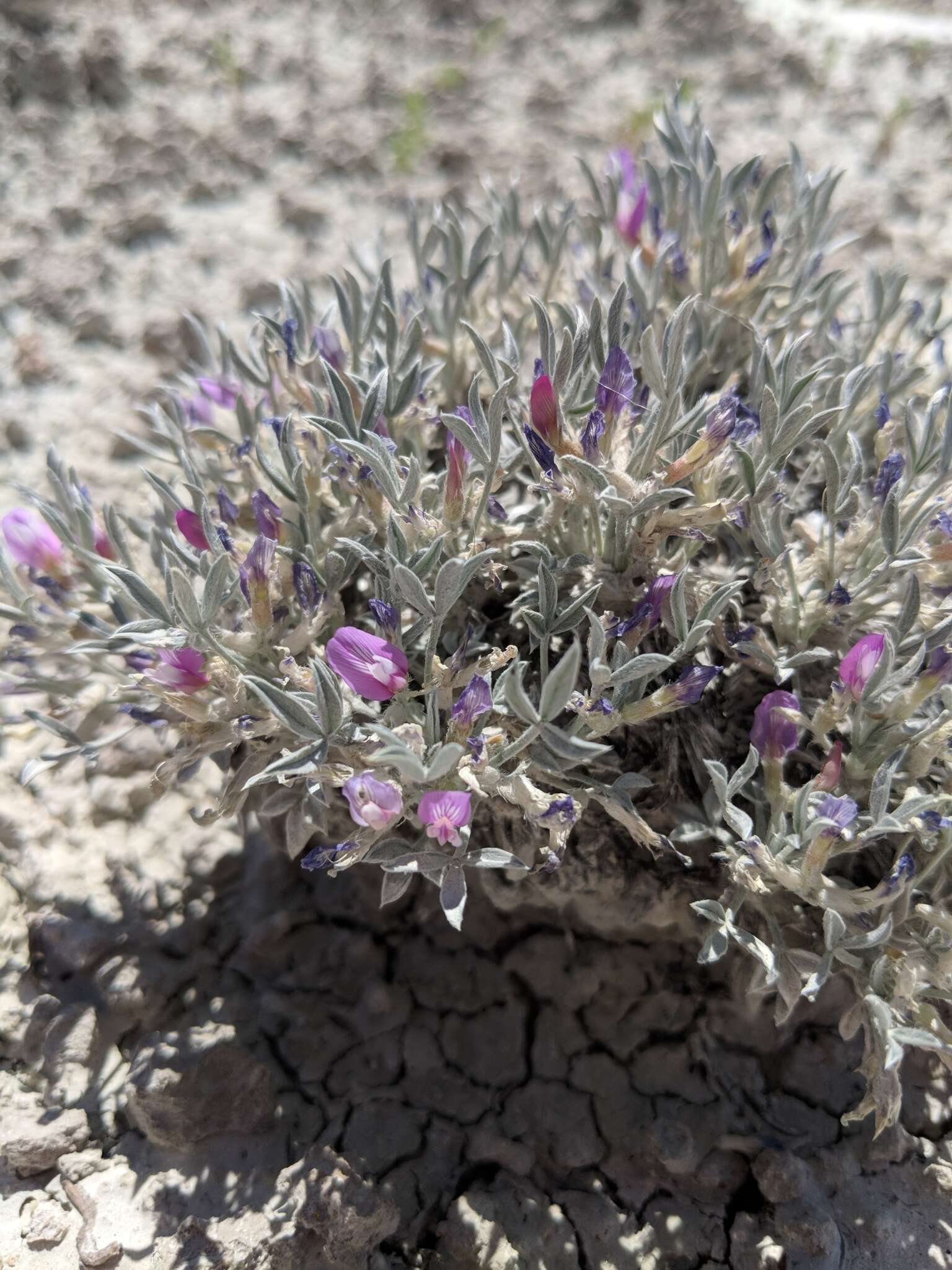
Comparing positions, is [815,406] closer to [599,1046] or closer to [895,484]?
[895,484]

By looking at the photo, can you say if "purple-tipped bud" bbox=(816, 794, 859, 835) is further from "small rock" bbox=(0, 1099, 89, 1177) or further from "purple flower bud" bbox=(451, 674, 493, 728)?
"small rock" bbox=(0, 1099, 89, 1177)

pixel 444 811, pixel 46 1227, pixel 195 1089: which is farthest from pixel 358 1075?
pixel 444 811

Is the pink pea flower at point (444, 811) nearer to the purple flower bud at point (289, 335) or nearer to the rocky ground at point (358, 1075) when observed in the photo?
the rocky ground at point (358, 1075)

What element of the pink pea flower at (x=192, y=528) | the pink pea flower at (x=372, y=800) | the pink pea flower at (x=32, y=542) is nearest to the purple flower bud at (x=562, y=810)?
the pink pea flower at (x=372, y=800)

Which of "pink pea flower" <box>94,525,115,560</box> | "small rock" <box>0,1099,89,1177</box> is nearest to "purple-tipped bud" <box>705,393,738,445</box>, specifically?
"pink pea flower" <box>94,525,115,560</box>

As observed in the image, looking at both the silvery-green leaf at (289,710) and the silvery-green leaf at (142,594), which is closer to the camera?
the silvery-green leaf at (289,710)

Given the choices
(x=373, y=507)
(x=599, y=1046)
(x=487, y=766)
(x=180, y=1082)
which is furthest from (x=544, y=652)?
(x=180, y=1082)
